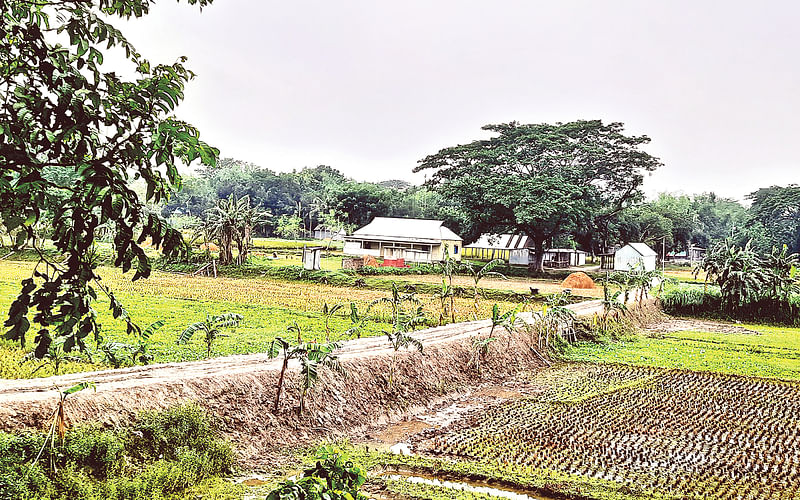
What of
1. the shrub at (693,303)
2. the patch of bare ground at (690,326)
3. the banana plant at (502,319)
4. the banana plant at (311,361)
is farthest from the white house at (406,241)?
the banana plant at (311,361)

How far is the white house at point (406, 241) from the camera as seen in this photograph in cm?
4697

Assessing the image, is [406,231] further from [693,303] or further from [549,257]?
[693,303]

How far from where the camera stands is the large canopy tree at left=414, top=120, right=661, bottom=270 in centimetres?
3834

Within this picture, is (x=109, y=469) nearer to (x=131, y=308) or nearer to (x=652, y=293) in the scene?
(x=131, y=308)

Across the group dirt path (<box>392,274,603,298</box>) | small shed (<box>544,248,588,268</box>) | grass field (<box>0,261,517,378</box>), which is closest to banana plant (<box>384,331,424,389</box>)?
grass field (<box>0,261,517,378</box>)

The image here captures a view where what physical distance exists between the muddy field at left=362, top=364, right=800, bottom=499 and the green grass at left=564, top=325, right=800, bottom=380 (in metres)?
1.85

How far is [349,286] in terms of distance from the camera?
98.5 feet

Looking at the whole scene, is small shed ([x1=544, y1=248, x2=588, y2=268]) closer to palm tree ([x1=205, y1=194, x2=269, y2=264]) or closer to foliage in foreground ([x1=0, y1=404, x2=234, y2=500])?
palm tree ([x1=205, y1=194, x2=269, y2=264])

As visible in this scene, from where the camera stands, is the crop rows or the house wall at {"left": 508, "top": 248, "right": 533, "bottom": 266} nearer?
the crop rows

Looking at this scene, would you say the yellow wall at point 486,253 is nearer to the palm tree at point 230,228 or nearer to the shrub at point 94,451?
the palm tree at point 230,228

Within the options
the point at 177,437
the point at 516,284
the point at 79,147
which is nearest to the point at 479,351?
the point at 177,437

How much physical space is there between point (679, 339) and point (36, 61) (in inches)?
834

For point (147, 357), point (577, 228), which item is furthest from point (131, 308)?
point (577, 228)

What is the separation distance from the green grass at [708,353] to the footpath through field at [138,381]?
7683mm
